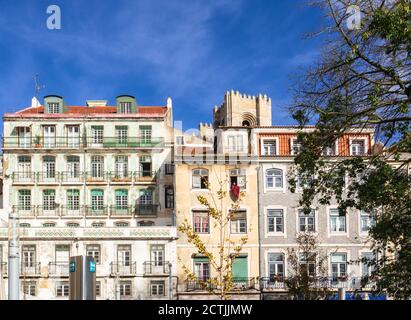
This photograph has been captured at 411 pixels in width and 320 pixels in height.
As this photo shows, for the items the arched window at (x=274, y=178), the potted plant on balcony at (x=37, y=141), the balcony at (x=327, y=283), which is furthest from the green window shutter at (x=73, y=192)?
the balcony at (x=327, y=283)

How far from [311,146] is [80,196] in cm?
4027

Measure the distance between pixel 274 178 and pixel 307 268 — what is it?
7.67m

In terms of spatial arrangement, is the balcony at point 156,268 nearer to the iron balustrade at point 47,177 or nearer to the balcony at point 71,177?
the balcony at point 71,177

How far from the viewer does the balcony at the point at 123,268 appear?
48969mm

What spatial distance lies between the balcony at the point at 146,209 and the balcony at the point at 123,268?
6.81 meters

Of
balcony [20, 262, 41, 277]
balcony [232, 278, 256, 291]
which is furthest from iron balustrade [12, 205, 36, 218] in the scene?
balcony [232, 278, 256, 291]

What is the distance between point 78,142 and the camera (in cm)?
5650

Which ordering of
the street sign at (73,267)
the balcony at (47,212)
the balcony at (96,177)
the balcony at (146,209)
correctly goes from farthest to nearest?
the balcony at (96,177)
the balcony at (146,209)
the balcony at (47,212)
the street sign at (73,267)

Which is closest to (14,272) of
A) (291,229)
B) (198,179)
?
(198,179)

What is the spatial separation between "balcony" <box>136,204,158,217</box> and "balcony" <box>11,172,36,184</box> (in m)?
8.70

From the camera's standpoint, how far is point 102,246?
4950 cm
